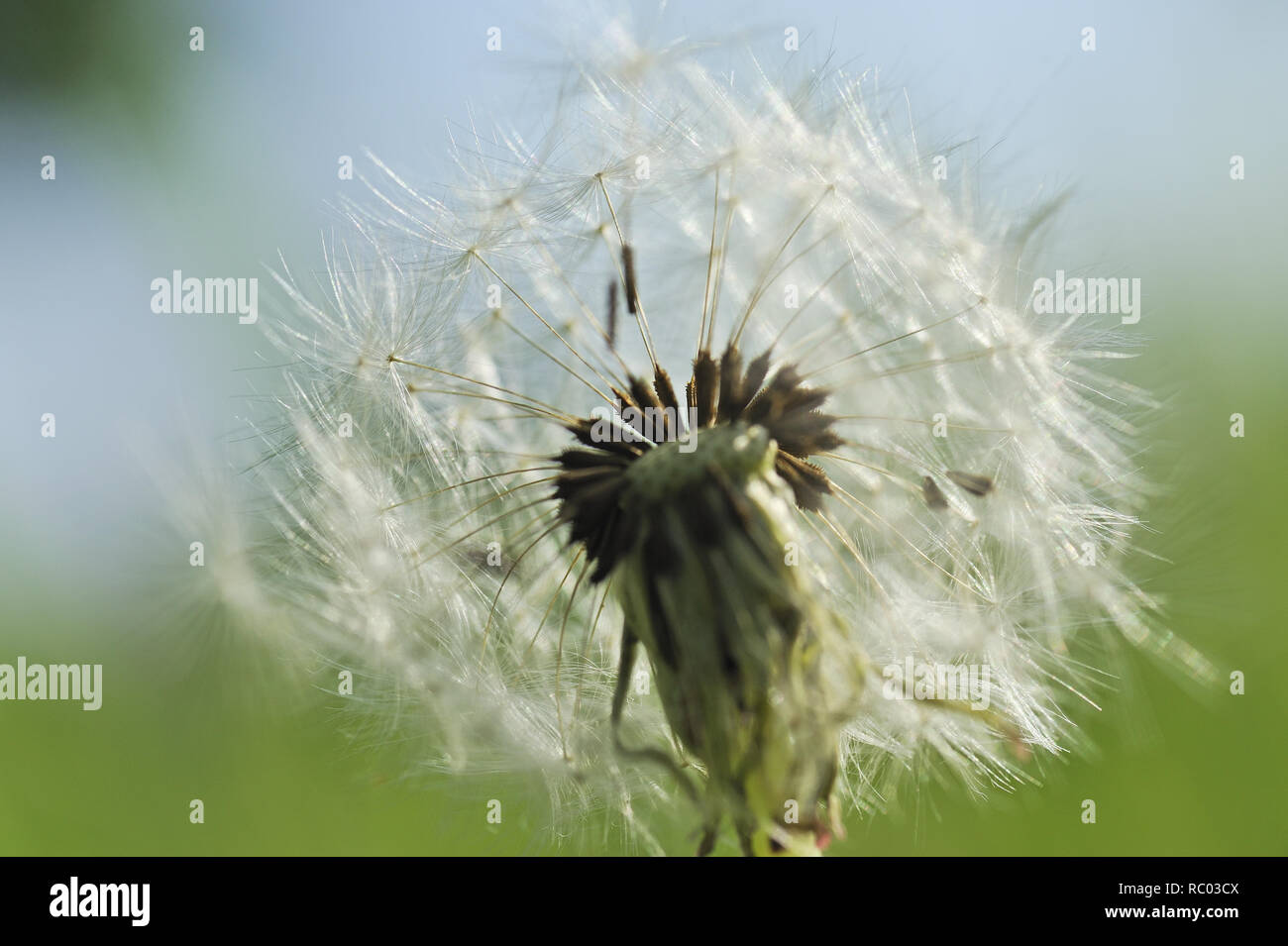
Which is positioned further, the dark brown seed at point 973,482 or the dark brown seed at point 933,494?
the dark brown seed at point 933,494

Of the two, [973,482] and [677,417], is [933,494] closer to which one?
[973,482]

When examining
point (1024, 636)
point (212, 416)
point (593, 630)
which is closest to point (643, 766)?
point (593, 630)

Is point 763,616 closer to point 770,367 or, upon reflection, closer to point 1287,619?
point 770,367

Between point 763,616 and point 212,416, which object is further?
point 212,416

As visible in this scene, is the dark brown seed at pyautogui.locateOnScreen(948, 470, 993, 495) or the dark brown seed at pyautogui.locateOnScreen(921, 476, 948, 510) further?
the dark brown seed at pyautogui.locateOnScreen(921, 476, 948, 510)

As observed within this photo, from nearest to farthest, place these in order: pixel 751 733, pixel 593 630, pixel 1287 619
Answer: pixel 751 733 < pixel 593 630 < pixel 1287 619

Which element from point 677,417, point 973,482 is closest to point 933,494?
point 973,482

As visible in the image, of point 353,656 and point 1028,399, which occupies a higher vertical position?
point 1028,399
